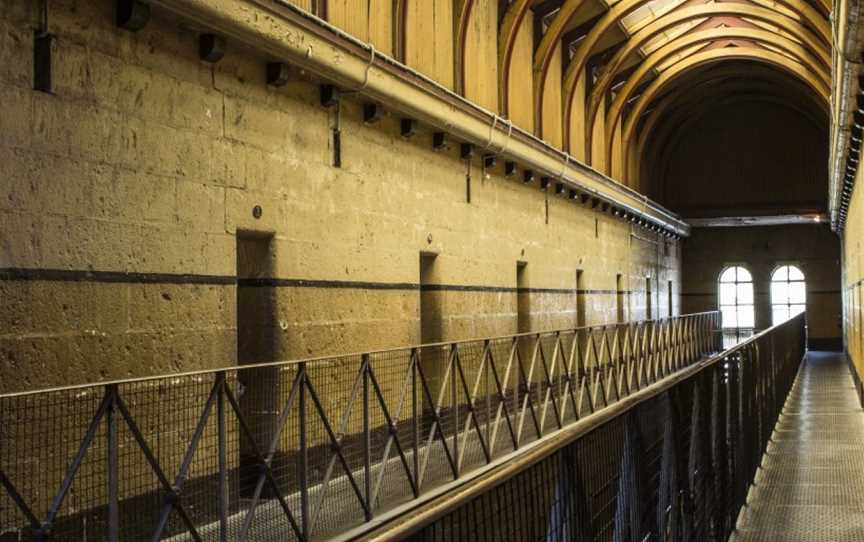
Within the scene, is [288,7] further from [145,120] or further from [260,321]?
[260,321]

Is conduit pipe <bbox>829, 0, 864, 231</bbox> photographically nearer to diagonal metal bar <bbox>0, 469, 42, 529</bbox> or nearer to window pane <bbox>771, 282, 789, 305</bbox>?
diagonal metal bar <bbox>0, 469, 42, 529</bbox>

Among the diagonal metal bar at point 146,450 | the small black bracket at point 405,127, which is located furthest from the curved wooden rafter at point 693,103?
the diagonal metal bar at point 146,450

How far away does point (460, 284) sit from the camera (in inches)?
491

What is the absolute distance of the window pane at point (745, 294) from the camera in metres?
Answer: 31.4

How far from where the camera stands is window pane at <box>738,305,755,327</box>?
31203 mm

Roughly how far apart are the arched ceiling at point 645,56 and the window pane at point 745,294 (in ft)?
19.4

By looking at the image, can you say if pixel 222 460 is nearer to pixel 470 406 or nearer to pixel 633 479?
pixel 633 479

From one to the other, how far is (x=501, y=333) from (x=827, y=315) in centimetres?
1958

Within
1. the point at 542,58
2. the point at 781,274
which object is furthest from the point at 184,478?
the point at 781,274

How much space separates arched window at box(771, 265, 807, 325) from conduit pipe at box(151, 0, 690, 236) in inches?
731

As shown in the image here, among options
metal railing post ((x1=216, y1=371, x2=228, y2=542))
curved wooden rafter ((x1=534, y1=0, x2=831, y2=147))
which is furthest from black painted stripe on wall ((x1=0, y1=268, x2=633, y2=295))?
curved wooden rafter ((x1=534, y1=0, x2=831, y2=147))

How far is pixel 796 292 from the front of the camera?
30.9 metres

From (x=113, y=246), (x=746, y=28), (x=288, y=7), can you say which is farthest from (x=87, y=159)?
(x=746, y=28)

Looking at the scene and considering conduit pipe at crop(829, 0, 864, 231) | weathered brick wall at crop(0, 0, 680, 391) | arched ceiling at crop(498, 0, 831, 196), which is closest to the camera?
weathered brick wall at crop(0, 0, 680, 391)
